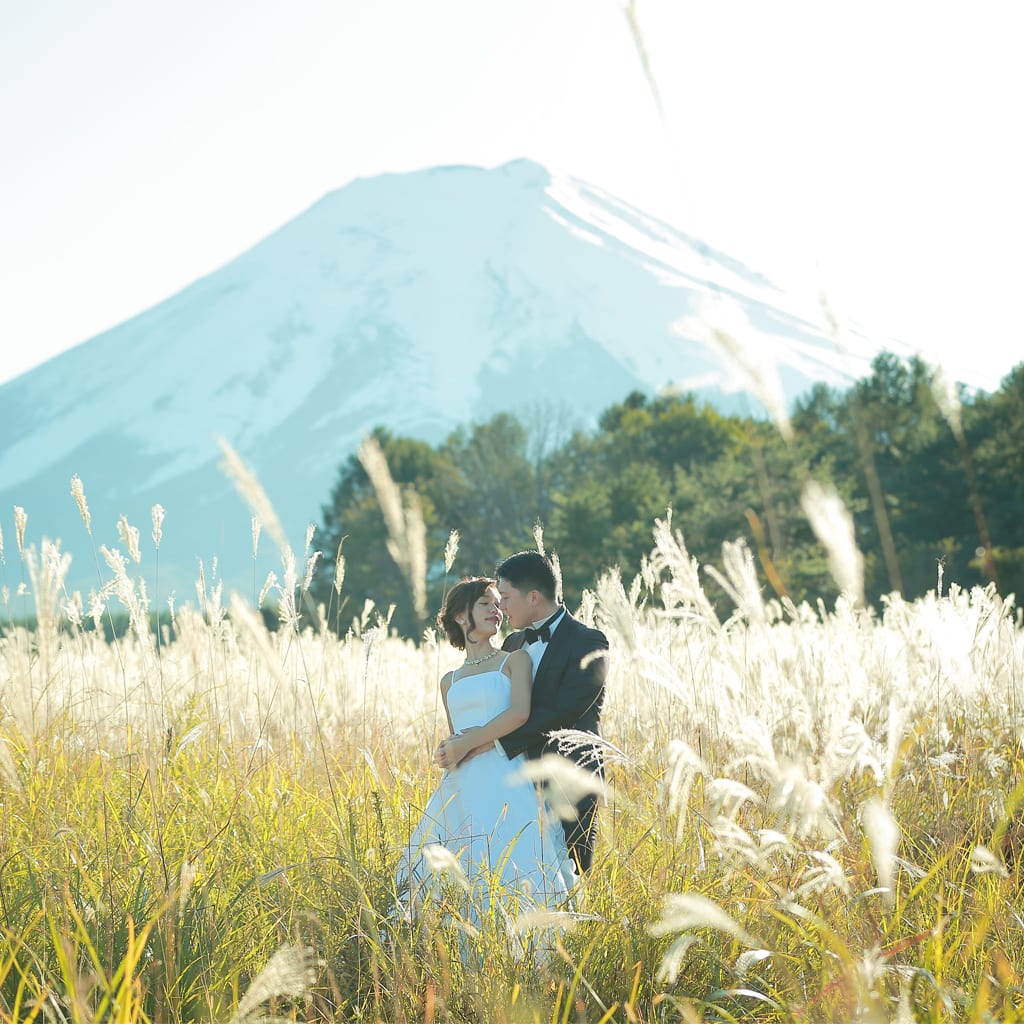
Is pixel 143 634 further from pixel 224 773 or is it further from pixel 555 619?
pixel 555 619

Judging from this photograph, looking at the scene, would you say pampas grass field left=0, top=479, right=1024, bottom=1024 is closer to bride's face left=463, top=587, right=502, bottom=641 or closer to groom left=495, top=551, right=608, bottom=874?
groom left=495, top=551, right=608, bottom=874

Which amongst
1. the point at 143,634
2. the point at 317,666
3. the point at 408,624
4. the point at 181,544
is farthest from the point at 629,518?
the point at 181,544

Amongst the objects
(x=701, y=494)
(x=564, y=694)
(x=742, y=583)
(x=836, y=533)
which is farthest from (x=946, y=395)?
(x=701, y=494)

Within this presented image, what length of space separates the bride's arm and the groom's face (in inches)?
6.3

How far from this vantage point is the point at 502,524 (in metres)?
48.5

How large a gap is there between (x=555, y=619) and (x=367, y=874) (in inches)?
63.2

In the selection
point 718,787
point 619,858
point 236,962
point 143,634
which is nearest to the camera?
point 718,787

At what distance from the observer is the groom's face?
13.6 ft

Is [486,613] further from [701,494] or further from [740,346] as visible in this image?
[701,494]

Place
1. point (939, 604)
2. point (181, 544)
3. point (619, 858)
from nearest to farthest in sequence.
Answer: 1. point (619, 858)
2. point (939, 604)
3. point (181, 544)

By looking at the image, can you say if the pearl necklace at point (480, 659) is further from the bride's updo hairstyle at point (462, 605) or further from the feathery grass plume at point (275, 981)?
the feathery grass plume at point (275, 981)

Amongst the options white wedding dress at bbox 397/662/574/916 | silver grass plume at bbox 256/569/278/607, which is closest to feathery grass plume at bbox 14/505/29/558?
silver grass plume at bbox 256/569/278/607

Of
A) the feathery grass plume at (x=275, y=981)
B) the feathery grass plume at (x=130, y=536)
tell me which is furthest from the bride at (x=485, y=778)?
the feathery grass plume at (x=130, y=536)

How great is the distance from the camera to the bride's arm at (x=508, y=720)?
3.86 m
